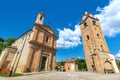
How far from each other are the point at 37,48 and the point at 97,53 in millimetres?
17764

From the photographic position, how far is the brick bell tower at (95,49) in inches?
1082

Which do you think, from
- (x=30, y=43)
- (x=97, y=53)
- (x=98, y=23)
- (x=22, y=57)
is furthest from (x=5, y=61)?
(x=98, y=23)

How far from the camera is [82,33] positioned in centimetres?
3709

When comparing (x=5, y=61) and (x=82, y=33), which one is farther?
(x=82, y=33)

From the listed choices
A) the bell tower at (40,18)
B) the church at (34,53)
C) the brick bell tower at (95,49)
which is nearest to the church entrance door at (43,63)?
the church at (34,53)

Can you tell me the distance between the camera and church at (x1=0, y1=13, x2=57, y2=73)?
1817 cm

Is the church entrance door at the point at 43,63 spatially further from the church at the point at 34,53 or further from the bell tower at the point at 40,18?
the bell tower at the point at 40,18

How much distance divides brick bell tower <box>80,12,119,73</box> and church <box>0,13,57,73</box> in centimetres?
1275

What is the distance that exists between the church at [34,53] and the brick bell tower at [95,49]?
41.8ft

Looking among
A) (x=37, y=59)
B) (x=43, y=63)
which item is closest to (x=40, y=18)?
(x=37, y=59)

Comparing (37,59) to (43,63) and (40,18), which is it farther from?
(40,18)

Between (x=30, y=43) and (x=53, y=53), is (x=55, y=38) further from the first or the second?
(x=30, y=43)

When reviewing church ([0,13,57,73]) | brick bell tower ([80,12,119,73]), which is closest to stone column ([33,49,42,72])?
church ([0,13,57,73])

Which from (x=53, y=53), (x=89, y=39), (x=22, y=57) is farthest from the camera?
(x=89, y=39)
